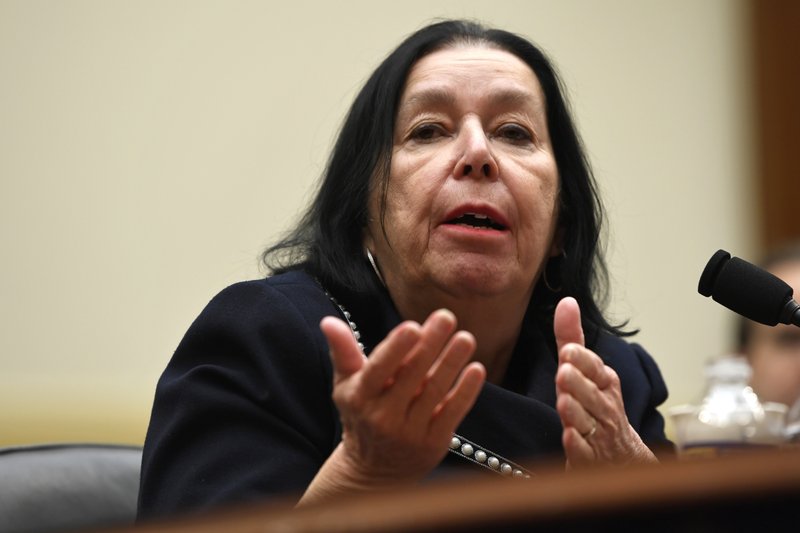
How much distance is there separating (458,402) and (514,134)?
837 mm

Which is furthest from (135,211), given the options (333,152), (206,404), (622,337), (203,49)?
(206,404)

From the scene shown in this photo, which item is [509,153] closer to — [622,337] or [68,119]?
[622,337]

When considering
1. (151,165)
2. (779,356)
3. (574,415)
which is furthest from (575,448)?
(151,165)

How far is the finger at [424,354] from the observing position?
3.84ft

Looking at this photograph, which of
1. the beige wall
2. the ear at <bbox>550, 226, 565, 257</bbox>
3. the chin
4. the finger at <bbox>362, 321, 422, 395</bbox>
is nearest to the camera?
→ the finger at <bbox>362, 321, 422, 395</bbox>

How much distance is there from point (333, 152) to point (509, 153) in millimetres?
324

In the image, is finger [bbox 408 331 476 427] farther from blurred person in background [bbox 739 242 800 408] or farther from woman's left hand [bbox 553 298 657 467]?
blurred person in background [bbox 739 242 800 408]

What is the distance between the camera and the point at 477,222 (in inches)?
74.3

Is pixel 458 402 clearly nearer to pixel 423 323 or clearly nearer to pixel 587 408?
pixel 587 408

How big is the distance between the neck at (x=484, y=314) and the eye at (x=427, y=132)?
10.0 inches

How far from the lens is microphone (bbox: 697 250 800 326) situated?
150 centimetres

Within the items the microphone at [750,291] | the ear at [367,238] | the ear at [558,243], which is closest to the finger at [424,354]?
the microphone at [750,291]

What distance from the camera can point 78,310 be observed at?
10.7ft

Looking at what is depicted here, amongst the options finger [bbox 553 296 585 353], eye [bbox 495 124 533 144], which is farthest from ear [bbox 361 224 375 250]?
finger [bbox 553 296 585 353]
